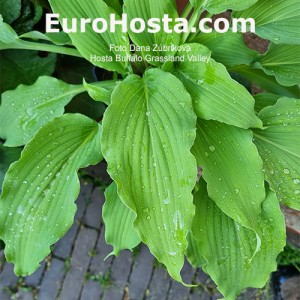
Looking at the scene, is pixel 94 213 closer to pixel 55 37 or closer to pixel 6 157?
pixel 6 157

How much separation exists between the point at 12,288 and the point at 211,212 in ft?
3.40

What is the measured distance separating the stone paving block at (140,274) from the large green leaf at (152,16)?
0.93m

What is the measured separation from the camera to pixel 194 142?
1.24 meters

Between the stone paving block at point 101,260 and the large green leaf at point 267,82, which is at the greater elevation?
the large green leaf at point 267,82

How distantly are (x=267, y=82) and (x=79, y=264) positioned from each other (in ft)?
3.47

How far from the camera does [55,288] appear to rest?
6.34 feet

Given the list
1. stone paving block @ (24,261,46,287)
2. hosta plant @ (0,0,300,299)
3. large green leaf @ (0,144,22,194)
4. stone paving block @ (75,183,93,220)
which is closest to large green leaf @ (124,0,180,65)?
hosta plant @ (0,0,300,299)

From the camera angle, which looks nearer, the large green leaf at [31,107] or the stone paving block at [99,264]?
the large green leaf at [31,107]

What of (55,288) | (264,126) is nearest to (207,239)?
Result: (264,126)

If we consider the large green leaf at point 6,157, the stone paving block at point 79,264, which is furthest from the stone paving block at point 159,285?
the large green leaf at point 6,157

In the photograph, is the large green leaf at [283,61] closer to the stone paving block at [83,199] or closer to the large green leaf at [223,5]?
the large green leaf at [223,5]

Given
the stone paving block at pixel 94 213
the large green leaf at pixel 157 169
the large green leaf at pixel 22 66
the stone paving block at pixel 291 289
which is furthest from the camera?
the stone paving block at pixel 94 213

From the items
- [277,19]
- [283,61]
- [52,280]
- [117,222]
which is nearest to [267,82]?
[283,61]

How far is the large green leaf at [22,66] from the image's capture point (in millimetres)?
1553
